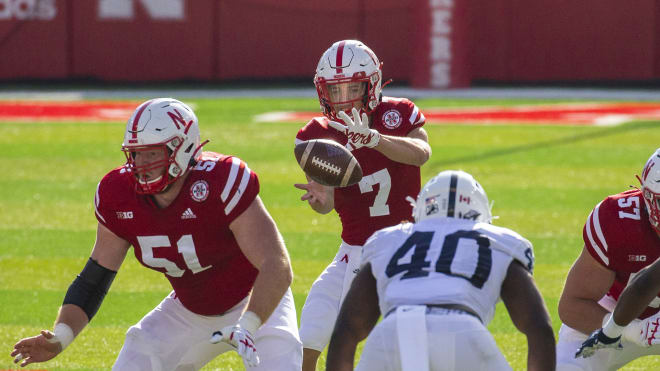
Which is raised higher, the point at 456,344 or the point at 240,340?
the point at 456,344

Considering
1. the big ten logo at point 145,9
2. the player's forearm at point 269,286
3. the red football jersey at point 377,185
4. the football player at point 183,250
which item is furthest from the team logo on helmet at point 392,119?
the big ten logo at point 145,9

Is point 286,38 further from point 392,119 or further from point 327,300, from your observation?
point 327,300

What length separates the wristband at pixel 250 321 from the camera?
455cm

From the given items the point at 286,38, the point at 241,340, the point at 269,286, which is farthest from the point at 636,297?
the point at 286,38

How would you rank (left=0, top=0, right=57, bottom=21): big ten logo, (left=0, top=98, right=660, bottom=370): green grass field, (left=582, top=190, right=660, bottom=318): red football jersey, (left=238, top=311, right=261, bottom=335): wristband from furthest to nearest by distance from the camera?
(left=0, top=0, right=57, bottom=21): big ten logo → (left=0, top=98, right=660, bottom=370): green grass field → (left=582, top=190, right=660, bottom=318): red football jersey → (left=238, top=311, right=261, bottom=335): wristband

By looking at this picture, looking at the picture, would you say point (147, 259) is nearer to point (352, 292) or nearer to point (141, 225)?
point (141, 225)

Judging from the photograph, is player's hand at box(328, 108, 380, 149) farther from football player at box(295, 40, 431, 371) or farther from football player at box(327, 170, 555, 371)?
football player at box(327, 170, 555, 371)

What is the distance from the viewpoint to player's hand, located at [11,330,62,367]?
190 inches

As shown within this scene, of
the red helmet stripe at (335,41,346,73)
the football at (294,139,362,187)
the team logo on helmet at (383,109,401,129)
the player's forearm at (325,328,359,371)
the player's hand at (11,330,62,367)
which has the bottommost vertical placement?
the player's hand at (11,330,62,367)

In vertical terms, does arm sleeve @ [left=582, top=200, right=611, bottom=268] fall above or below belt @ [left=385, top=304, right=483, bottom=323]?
below

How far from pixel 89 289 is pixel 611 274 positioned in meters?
2.54

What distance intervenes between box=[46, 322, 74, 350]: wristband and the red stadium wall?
16.5 m

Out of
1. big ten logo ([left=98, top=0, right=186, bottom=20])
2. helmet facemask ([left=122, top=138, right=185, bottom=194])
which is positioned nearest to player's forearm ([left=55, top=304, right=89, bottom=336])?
helmet facemask ([left=122, top=138, right=185, bottom=194])

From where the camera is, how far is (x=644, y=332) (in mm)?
5109
